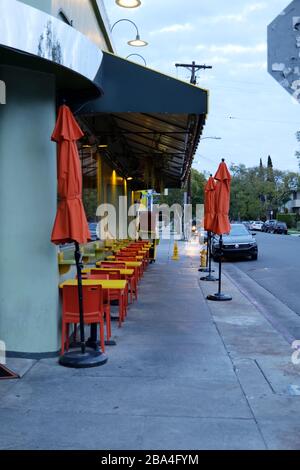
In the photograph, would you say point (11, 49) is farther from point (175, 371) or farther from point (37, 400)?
point (175, 371)

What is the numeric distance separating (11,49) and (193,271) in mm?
13015

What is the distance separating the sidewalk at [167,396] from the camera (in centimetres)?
421

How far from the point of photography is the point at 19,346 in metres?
6.50

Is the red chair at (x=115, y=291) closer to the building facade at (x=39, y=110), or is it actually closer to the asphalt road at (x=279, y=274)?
the building facade at (x=39, y=110)

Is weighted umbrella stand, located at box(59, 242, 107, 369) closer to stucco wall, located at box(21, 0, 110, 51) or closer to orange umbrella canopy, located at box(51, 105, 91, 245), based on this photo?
orange umbrella canopy, located at box(51, 105, 91, 245)

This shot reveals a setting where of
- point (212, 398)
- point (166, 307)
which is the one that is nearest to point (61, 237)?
point (212, 398)

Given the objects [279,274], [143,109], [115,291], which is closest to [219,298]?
[115,291]

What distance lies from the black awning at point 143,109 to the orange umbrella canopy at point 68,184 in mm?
1311

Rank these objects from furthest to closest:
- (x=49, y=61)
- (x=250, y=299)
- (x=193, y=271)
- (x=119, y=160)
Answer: (x=193, y=271)
(x=119, y=160)
(x=250, y=299)
(x=49, y=61)

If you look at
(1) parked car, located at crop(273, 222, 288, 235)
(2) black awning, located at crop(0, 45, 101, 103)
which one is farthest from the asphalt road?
(1) parked car, located at crop(273, 222, 288, 235)

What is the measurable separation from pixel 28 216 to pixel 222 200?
18.7 ft

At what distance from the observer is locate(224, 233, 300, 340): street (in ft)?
32.5

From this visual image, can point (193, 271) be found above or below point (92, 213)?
below

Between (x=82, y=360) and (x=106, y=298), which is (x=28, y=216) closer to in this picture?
(x=82, y=360)
